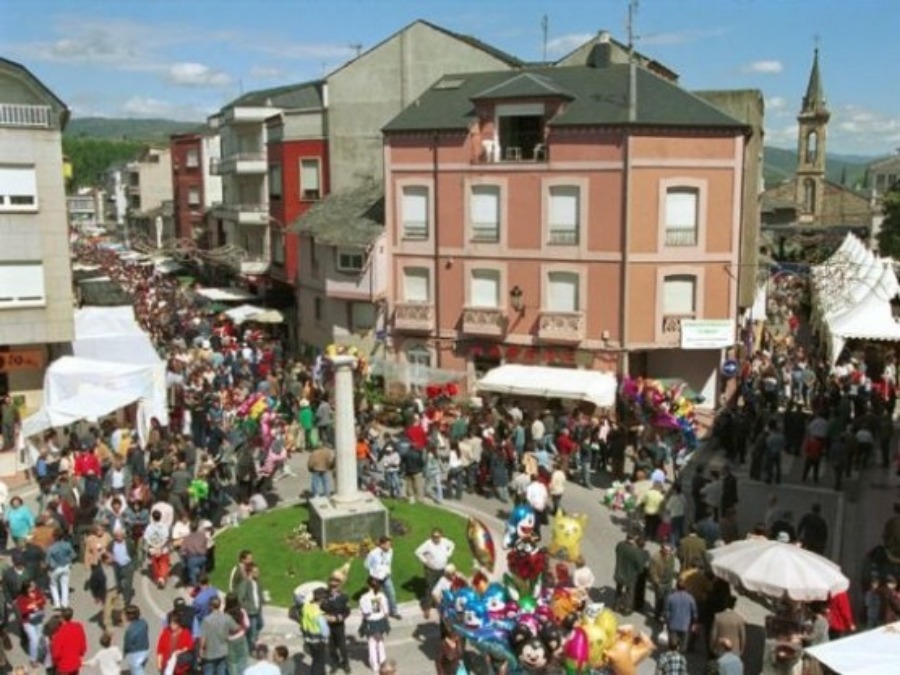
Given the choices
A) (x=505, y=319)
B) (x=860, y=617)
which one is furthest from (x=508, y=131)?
(x=860, y=617)

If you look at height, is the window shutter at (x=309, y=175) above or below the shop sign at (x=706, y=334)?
above

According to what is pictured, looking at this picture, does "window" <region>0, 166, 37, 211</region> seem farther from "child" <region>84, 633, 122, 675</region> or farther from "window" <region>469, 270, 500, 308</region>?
"child" <region>84, 633, 122, 675</region>

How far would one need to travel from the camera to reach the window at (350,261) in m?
35.5

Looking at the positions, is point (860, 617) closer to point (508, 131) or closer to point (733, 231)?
point (733, 231)

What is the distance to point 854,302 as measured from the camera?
32.9 metres

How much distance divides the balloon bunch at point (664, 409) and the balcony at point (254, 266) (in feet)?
76.5

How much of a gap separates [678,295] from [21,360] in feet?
67.3

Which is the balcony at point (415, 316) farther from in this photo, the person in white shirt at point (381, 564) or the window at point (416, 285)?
the person in white shirt at point (381, 564)

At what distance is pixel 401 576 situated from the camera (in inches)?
672

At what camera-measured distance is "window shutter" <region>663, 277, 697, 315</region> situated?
30.7 metres

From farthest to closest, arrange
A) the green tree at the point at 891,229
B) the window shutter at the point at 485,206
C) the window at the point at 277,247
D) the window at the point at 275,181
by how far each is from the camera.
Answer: the green tree at the point at 891,229, the window at the point at 277,247, the window at the point at 275,181, the window shutter at the point at 485,206

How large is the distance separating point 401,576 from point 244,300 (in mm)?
34234

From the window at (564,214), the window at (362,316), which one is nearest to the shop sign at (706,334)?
the window at (564,214)

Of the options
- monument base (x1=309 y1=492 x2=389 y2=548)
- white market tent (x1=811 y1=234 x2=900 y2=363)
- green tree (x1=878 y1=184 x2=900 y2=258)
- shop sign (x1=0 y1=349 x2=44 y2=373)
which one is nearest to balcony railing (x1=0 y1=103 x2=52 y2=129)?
shop sign (x1=0 y1=349 x2=44 y2=373)
